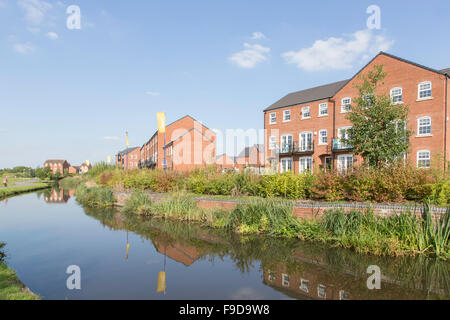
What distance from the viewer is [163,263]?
7.46 metres

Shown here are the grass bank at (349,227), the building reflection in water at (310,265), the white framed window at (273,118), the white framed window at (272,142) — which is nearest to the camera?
the building reflection in water at (310,265)

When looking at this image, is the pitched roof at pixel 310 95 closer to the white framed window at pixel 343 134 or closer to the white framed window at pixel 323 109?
the white framed window at pixel 323 109

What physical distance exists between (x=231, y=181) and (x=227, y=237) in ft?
16.0

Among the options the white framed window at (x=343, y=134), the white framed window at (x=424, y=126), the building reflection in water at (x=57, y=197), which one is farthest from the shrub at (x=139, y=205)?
the white framed window at (x=424, y=126)

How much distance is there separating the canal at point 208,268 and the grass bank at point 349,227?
377 millimetres

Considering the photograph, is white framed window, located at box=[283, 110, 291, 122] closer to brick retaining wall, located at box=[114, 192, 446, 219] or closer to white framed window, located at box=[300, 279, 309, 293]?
brick retaining wall, located at box=[114, 192, 446, 219]

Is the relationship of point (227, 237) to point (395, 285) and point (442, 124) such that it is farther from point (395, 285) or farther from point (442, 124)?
point (442, 124)

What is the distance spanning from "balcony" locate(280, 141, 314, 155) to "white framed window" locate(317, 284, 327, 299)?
2017 cm

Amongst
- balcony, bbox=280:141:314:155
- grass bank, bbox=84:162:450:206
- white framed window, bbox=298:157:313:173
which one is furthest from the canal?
balcony, bbox=280:141:314:155

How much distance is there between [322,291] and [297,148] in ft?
69.7

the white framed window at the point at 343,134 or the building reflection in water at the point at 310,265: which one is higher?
the white framed window at the point at 343,134

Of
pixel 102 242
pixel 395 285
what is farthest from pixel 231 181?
pixel 395 285

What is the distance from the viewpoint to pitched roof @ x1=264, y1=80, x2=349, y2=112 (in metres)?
24.9

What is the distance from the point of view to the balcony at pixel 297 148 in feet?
81.7
